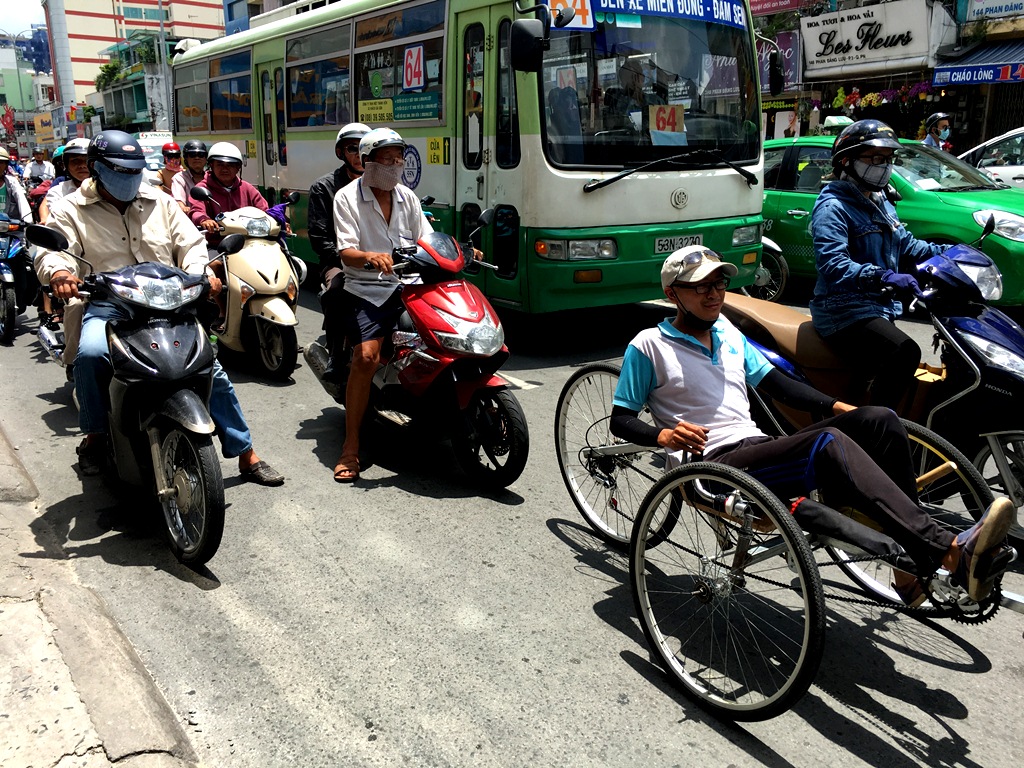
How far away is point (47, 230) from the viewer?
3744 millimetres

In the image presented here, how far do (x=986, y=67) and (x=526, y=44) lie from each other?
1486 centimetres

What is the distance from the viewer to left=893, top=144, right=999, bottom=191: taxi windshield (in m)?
8.83

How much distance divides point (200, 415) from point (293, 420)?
2.37 m

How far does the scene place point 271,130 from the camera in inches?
447

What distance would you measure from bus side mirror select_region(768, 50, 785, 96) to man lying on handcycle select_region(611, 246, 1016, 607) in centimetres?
569

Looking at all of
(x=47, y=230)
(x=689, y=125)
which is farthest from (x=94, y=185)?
(x=689, y=125)

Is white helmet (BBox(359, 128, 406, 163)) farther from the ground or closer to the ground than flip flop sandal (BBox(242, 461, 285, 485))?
farther from the ground

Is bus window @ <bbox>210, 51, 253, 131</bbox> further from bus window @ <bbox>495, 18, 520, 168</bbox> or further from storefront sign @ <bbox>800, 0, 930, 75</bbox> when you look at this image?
storefront sign @ <bbox>800, 0, 930, 75</bbox>

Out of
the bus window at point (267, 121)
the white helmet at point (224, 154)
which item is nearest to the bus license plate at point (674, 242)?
the white helmet at point (224, 154)

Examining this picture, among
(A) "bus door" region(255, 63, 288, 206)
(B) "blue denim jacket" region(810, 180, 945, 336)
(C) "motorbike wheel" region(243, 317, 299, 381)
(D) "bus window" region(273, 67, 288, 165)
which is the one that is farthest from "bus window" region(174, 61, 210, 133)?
(B) "blue denim jacket" region(810, 180, 945, 336)

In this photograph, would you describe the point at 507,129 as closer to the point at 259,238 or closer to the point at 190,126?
the point at 259,238

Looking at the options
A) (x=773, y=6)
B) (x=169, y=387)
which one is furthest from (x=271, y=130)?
(x=773, y=6)

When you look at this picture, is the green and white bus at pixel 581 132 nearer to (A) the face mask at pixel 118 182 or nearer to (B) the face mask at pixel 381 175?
(B) the face mask at pixel 381 175

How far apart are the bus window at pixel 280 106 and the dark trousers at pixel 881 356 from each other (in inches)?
335
